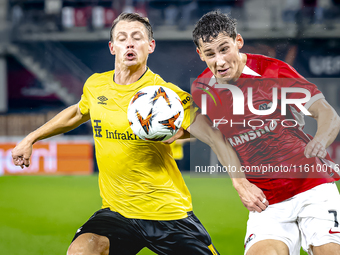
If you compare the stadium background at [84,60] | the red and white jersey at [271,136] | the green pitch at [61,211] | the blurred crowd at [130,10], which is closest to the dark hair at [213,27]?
the red and white jersey at [271,136]

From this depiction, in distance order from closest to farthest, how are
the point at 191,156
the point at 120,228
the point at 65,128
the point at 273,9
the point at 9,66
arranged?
1. the point at 120,228
2. the point at 65,128
3. the point at 191,156
4. the point at 273,9
5. the point at 9,66

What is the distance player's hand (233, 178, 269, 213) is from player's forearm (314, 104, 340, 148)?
0.47 metres

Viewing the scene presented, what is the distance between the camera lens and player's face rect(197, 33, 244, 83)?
2.57m

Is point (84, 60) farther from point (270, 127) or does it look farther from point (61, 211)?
point (270, 127)

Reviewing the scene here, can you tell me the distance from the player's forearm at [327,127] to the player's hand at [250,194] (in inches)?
18.6

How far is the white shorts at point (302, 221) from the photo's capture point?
96.4 inches

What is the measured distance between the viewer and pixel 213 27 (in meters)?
2.59

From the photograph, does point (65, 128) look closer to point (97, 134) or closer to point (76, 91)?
point (97, 134)

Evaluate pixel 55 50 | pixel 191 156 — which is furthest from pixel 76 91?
pixel 191 156

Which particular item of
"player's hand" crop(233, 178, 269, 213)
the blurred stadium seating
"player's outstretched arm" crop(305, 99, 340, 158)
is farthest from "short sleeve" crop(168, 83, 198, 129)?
the blurred stadium seating

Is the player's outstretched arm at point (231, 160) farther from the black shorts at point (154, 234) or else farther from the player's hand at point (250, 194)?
the black shorts at point (154, 234)

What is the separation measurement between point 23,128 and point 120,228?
9.74 m

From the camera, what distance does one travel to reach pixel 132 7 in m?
13.2

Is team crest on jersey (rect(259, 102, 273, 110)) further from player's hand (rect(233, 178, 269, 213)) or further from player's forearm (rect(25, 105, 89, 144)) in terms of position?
player's forearm (rect(25, 105, 89, 144))
